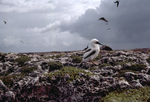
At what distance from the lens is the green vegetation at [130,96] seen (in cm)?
1191

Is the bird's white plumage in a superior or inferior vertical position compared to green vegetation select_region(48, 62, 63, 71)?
superior

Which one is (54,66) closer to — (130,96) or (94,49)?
(94,49)

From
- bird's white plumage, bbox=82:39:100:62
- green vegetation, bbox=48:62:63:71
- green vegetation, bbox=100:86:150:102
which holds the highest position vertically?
bird's white plumage, bbox=82:39:100:62

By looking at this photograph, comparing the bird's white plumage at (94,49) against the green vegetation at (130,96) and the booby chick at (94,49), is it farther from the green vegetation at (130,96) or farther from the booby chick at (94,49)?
the green vegetation at (130,96)

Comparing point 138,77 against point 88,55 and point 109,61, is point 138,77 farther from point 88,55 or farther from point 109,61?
point 109,61

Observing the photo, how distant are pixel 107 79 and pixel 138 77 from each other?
287 centimetres

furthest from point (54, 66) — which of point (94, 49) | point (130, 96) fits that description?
point (130, 96)

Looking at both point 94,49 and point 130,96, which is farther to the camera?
point 94,49

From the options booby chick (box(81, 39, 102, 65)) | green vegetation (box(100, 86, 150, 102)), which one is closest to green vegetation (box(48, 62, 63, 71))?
booby chick (box(81, 39, 102, 65))

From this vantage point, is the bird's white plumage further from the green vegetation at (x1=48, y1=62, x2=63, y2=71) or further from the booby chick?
the green vegetation at (x1=48, y1=62, x2=63, y2=71)

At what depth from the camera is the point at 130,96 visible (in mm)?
12461

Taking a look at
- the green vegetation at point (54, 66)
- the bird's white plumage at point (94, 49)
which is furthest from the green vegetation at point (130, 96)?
the green vegetation at point (54, 66)

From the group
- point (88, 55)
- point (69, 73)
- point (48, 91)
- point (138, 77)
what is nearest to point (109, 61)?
point (88, 55)

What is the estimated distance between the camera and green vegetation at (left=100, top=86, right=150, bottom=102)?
11.9m
